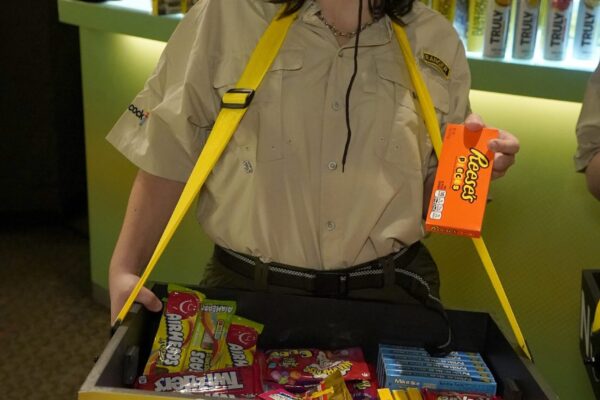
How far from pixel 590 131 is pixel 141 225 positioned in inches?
32.5

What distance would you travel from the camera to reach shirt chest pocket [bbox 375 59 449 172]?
4.10ft

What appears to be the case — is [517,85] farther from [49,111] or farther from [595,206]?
[49,111]

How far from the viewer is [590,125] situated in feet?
4.60

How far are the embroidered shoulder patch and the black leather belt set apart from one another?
1.07ft

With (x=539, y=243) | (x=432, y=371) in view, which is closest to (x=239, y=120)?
(x=432, y=371)

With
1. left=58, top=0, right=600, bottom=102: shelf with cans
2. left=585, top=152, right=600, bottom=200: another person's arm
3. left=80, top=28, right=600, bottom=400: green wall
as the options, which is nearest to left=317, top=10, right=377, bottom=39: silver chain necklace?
left=585, top=152, right=600, bottom=200: another person's arm

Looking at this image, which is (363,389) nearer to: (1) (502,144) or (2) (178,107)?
(1) (502,144)

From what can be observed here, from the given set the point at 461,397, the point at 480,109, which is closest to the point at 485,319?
the point at 461,397

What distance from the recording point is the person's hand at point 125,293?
117 cm

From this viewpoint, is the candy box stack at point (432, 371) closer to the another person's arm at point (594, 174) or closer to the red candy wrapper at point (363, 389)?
the red candy wrapper at point (363, 389)

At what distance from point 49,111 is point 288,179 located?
260 cm

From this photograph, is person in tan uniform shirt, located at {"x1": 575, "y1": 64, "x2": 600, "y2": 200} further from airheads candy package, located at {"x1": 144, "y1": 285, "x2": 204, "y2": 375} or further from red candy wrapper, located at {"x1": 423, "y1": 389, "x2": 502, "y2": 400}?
airheads candy package, located at {"x1": 144, "y1": 285, "x2": 204, "y2": 375}

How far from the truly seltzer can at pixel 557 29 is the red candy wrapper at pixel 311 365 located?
1.11 meters

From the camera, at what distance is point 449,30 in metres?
1.34
